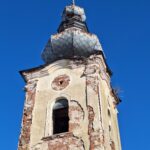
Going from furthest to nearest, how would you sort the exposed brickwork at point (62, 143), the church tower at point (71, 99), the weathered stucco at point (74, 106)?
the church tower at point (71, 99)
the weathered stucco at point (74, 106)
the exposed brickwork at point (62, 143)

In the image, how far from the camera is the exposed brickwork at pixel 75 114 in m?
13.7

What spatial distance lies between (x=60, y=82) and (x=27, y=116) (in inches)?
75.2

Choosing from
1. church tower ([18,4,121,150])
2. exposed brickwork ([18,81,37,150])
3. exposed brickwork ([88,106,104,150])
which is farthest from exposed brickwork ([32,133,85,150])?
exposed brickwork ([18,81,37,150])

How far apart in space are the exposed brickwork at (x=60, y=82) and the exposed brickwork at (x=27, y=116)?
85cm

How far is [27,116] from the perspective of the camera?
48.1 ft

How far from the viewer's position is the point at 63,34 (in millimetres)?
17125

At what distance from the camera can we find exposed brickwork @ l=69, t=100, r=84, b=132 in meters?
13.7

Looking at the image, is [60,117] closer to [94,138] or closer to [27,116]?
[27,116]

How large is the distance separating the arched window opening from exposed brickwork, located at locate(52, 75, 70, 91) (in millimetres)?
586

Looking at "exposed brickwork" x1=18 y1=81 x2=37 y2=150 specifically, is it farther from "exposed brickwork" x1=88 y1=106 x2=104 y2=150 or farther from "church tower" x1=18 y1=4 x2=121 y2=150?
"exposed brickwork" x1=88 y1=106 x2=104 y2=150

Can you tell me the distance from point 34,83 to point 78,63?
195 cm


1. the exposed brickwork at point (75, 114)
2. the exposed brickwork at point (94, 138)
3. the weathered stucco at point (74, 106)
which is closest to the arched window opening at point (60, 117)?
the weathered stucco at point (74, 106)

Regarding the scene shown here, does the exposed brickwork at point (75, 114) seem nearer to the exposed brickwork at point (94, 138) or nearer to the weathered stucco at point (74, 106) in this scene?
the weathered stucco at point (74, 106)

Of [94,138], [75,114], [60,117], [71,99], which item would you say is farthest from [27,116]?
[94,138]
